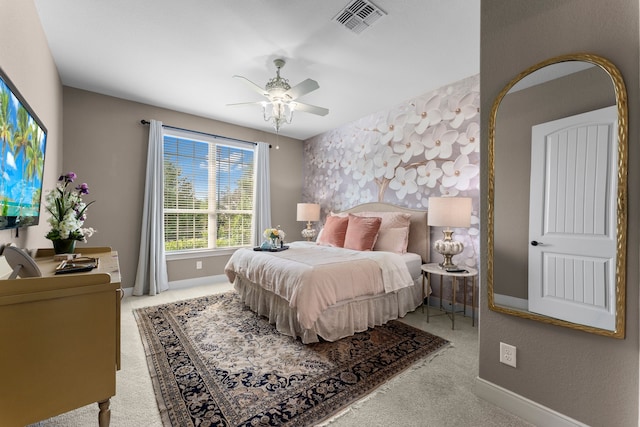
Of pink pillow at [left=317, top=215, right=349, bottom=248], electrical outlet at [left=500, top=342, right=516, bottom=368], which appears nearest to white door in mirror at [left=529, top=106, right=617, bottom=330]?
electrical outlet at [left=500, top=342, right=516, bottom=368]

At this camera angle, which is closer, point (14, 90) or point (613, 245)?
point (613, 245)

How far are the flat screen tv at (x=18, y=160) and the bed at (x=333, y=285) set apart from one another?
176cm

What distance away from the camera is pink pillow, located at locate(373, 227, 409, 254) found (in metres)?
3.40

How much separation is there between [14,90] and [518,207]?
2855 mm

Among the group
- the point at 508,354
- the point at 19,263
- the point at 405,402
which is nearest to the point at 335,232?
the point at 405,402

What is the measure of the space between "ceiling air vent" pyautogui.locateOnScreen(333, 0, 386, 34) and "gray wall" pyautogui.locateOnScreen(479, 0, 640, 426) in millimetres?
747

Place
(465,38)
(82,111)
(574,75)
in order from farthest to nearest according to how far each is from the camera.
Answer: (82,111) < (465,38) < (574,75)

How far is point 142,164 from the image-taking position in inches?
152

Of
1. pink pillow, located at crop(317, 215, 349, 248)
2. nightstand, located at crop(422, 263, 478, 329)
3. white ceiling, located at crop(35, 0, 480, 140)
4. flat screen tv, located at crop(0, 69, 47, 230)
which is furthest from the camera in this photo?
pink pillow, located at crop(317, 215, 349, 248)

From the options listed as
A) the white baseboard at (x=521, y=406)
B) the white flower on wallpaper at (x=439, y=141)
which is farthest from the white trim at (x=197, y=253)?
the white baseboard at (x=521, y=406)

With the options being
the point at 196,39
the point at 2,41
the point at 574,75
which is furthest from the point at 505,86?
the point at 2,41

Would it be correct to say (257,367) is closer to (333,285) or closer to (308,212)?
(333,285)

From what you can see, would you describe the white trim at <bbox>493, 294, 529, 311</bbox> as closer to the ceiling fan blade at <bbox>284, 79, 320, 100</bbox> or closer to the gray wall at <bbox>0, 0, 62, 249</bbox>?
the ceiling fan blade at <bbox>284, 79, 320, 100</bbox>

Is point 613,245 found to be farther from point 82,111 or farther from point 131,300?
point 82,111
